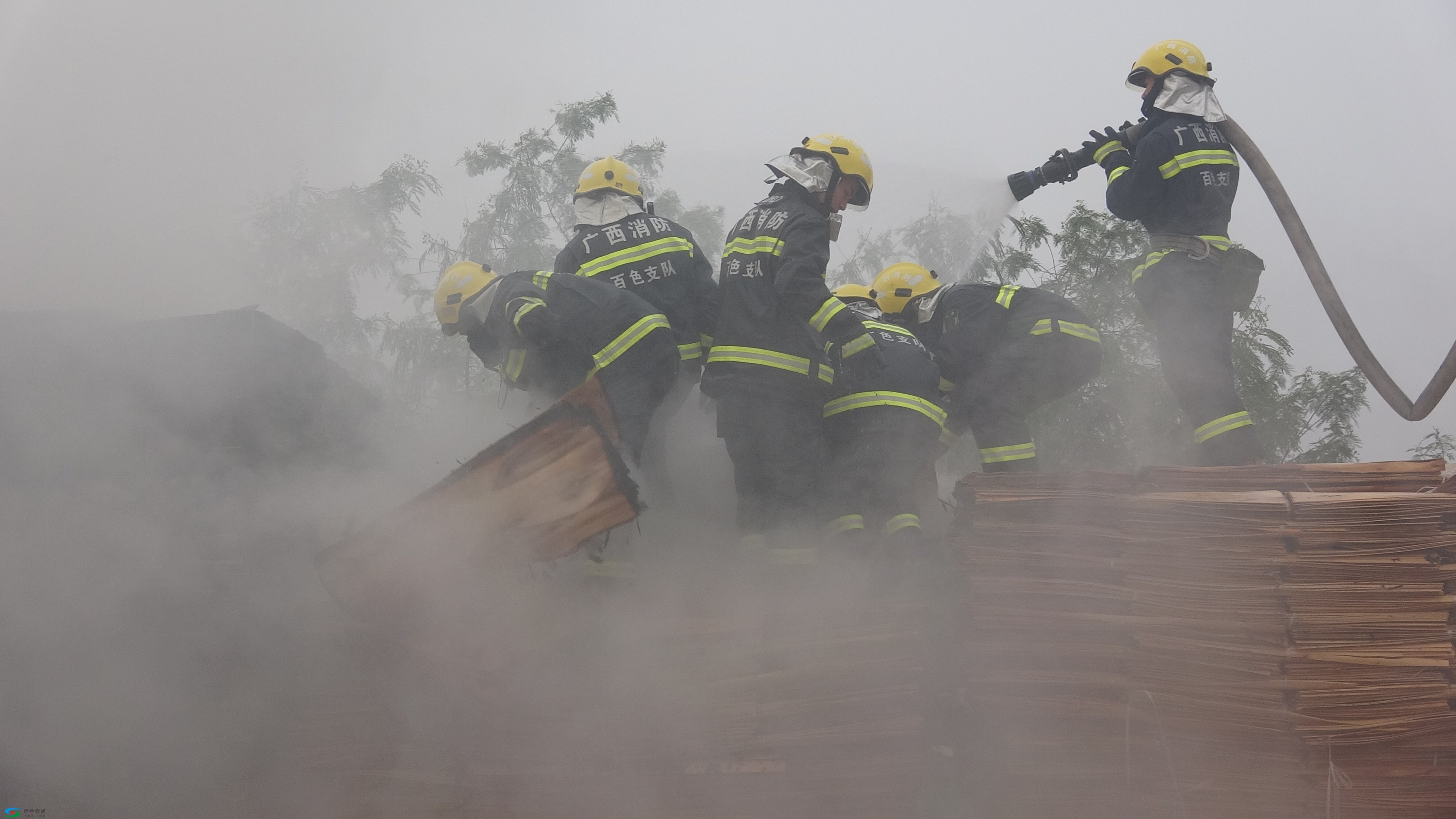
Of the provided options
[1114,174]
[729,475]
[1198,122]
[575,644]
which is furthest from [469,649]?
[1198,122]

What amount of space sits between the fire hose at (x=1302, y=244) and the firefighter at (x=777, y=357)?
61.4 inches

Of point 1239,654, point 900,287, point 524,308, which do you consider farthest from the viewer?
point 900,287

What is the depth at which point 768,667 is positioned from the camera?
2939 mm

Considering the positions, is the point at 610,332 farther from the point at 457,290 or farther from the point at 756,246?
the point at 457,290

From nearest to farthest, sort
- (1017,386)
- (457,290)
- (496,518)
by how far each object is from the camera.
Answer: (496,518) < (1017,386) < (457,290)

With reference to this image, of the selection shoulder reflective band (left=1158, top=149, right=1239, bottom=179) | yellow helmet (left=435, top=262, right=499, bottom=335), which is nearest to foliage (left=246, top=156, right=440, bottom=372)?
yellow helmet (left=435, top=262, right=499, bottom=335)

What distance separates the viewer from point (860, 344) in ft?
12.7

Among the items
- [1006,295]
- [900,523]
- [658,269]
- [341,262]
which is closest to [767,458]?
[900,523]

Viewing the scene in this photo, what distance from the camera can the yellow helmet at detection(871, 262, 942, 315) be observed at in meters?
5.20

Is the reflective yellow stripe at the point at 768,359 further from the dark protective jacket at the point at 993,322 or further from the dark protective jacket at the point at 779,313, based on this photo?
the dark protective jacket at the point at 993,322

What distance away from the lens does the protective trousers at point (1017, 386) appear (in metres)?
4.56

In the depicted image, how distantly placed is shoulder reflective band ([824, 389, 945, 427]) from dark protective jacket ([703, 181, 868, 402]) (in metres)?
0.29

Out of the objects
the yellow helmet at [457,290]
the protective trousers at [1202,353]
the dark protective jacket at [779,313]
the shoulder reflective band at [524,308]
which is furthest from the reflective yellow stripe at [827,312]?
the yellow helmet at [457,290]

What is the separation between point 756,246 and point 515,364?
1349 mm
